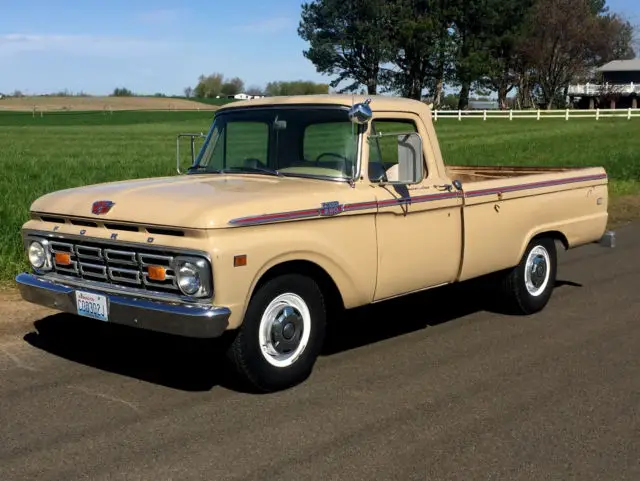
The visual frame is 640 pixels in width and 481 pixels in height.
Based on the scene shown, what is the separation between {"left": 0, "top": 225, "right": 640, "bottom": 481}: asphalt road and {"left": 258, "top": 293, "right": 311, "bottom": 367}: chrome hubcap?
0.79ft

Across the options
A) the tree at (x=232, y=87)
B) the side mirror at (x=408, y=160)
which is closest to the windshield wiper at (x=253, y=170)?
the side mirror at (x=408, y=160)

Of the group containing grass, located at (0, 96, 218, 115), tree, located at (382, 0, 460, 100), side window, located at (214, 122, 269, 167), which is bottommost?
side window, located at (214, 122, 269, 167)

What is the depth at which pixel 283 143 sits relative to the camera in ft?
20.1

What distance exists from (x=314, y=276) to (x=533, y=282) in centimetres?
282

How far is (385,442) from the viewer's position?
175 inches

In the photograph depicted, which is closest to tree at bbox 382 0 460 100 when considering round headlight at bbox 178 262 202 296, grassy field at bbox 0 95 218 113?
grassy field at bbox 0 95 218 113

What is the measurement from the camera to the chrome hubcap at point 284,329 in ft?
16.9

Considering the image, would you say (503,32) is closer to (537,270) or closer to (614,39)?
(614,39)

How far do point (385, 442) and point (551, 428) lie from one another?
975mm

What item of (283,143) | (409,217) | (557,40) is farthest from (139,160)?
(557,40)

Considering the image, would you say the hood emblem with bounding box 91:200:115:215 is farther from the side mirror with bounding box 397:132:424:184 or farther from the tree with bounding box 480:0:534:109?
the tree with bounding box 480:0:534:109

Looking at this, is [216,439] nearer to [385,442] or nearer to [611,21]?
[385,442]

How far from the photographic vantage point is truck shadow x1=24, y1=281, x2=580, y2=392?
5578 millimetres

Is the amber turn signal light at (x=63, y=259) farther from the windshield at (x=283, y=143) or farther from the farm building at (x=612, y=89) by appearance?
the farm building at (x=612, y=89)
